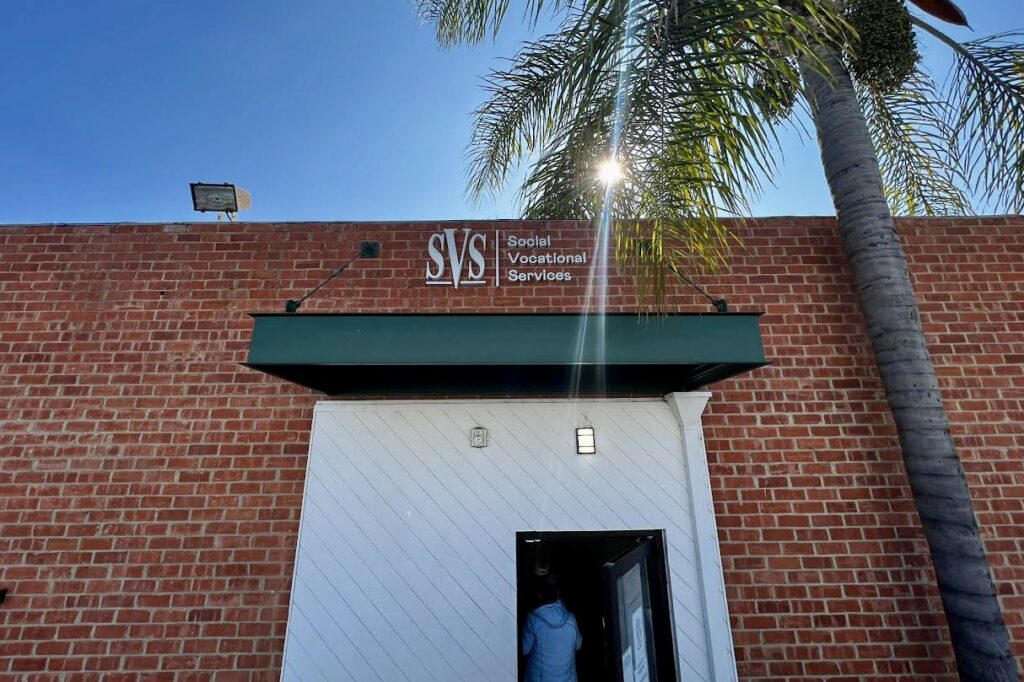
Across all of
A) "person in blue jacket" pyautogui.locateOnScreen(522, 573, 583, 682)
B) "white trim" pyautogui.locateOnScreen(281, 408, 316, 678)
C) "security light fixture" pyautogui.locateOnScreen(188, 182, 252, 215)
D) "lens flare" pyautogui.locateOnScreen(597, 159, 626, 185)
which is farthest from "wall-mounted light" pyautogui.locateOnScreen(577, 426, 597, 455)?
"security light fixture" pyautogui.locateOnScreen(188, 182, 252, 215)

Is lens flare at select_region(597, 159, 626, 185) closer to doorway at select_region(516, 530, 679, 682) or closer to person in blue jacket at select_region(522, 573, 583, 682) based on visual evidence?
doorway at select_region(516, 530, 679, 682)

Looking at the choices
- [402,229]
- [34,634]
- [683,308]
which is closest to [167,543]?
[34,634]

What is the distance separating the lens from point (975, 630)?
3.14 meters

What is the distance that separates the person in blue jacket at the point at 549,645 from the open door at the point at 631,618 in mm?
413

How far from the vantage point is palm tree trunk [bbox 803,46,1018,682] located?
318 centimetres

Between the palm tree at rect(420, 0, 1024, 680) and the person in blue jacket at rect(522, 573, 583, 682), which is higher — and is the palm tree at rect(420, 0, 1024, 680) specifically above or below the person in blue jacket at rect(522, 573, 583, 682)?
above

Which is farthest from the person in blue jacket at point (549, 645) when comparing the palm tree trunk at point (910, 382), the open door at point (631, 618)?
the palm tree trunk at point (910, 382)

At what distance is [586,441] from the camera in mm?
4074

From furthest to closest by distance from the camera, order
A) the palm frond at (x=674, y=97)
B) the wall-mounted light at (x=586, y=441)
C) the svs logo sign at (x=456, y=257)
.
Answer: the svs logo sign at (x=456, y=257) → the wall-mounted light at (x=586, y=441) → the palm frond at (x=674, y=97)

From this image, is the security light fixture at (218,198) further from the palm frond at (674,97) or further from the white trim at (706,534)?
the white trim at (706,534)

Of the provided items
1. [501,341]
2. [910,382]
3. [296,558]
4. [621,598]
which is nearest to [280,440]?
[296,558]

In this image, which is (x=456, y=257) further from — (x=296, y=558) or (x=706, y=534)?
(x=706, y=534)

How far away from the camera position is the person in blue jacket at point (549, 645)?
4.21 meters

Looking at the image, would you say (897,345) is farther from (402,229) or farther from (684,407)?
(402,229)
